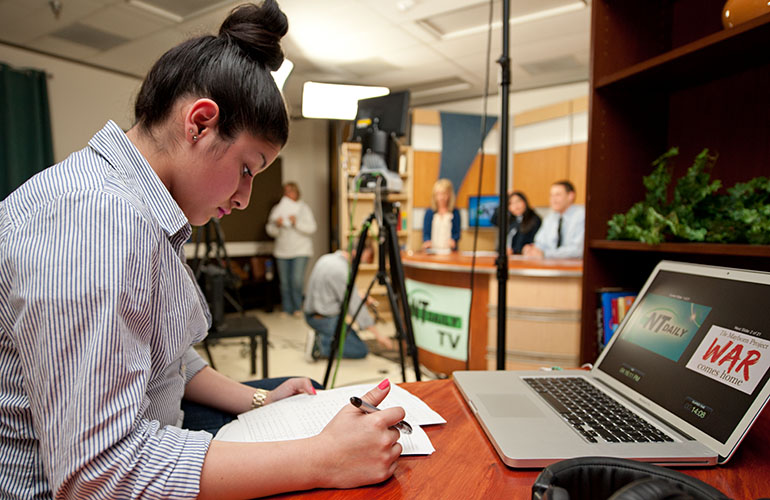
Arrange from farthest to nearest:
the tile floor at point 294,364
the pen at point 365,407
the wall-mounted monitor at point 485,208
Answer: the wall-mounted monitor at point 485,208 < the tile floor at point 294,364 < the pen at point 365,407

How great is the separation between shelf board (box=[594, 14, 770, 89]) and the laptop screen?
45 cm

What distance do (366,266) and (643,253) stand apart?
394cm

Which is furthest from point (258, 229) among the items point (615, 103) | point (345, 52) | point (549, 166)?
point (615, 103)

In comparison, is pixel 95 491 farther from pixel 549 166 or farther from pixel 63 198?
pixel 549 166

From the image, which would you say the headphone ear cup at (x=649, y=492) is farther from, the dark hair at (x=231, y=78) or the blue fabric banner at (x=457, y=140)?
the blue fabric banner at (x=457, y=140)

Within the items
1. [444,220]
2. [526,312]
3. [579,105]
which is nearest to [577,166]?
[579,105]

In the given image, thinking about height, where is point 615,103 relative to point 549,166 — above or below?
below

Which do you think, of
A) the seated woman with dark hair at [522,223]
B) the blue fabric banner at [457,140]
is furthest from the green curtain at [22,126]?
the seated woman with dark hair at [522,223]

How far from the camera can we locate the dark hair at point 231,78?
627mm

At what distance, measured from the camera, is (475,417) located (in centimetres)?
75

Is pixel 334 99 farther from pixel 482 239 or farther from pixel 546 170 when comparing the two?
pixel 482 239

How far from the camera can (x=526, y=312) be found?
8.59 ft

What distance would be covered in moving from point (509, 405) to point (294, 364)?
281 cm

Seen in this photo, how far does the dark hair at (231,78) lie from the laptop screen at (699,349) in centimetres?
78
